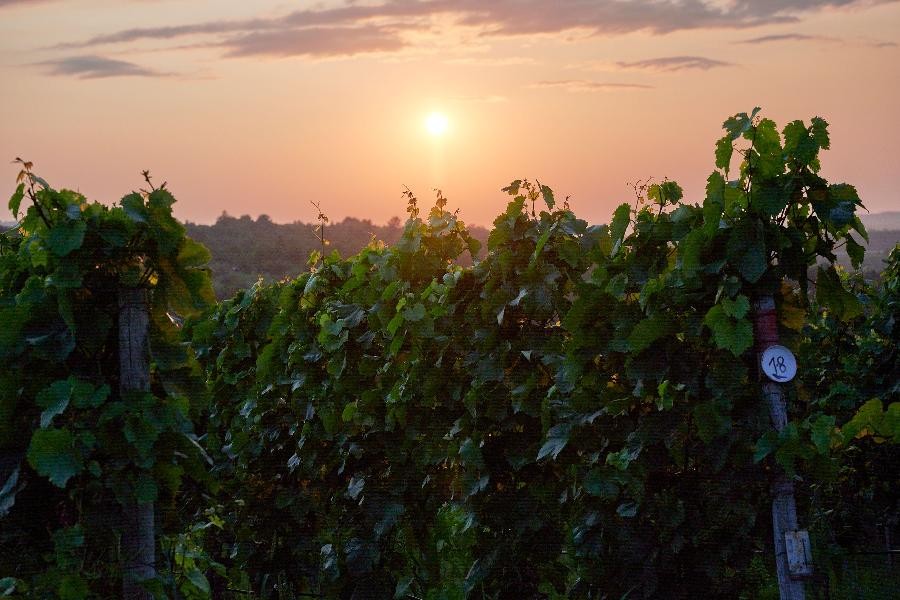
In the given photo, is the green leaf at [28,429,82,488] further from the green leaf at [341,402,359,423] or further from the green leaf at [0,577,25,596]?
the green leaf at [341,402,359,423]

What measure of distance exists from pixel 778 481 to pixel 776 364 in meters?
0.48

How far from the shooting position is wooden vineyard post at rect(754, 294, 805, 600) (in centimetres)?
423

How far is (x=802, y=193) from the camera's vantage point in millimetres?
4320

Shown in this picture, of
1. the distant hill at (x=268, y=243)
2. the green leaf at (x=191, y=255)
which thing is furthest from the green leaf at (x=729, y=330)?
the distant hill at (x=268, y=243)

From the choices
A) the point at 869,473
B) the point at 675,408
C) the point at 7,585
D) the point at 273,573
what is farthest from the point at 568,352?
the point at 869,473

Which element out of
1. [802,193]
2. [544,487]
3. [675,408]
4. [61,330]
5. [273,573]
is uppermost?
[802,193]

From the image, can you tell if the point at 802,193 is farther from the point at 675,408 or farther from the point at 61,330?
the point at 61,330

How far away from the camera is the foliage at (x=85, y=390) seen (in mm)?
4371

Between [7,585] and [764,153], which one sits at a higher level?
[764,153]

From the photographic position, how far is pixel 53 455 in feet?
14.0

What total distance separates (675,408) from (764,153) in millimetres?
1131

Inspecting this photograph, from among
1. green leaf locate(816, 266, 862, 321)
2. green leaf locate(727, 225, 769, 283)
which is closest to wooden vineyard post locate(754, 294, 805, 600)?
green leaf locate(727, 225, 769, 283)

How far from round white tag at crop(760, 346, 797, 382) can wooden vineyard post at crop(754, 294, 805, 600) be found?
0.03 meters

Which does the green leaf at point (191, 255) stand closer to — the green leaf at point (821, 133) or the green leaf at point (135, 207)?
the green leaf at point (135, 207)
